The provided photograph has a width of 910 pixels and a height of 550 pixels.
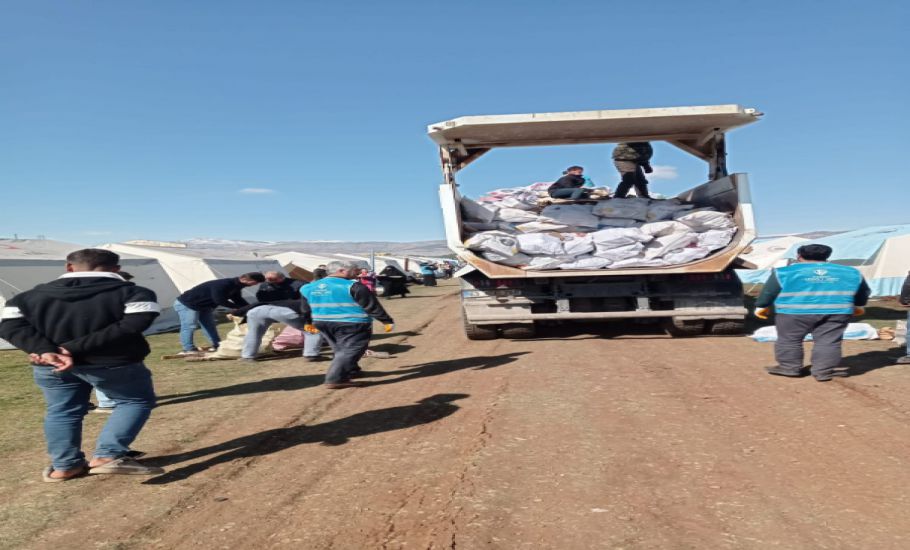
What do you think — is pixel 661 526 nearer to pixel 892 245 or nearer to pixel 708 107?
pixel 708 107

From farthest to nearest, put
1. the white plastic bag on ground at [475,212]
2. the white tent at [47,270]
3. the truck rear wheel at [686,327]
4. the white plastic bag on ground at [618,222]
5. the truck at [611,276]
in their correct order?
the white tent at [47,270]
the white plastic bag on ground at [475,212]
the white plastic bag on ground at [618,222]
the truck rear wheel at [686,327]
the truck at [611,276]

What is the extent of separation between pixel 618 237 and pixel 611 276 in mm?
557

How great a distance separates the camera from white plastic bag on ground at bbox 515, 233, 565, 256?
27.4 feet

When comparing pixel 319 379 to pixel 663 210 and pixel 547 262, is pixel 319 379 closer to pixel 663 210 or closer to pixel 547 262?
pixel 547 262

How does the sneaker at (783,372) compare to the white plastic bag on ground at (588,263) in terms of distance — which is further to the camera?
the white plastic bag on ground at (588,263)

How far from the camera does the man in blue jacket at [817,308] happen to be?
5.54 m

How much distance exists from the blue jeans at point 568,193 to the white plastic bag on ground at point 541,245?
1.70 meters

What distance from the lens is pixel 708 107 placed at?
8117 millimetres

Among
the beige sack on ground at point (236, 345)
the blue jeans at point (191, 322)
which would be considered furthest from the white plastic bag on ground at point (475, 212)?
the blue jeans at point (191, 322)

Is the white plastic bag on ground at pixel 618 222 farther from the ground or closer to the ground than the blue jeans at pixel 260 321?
farther from the ground

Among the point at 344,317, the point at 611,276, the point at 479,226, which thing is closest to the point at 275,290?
the point at 344,317

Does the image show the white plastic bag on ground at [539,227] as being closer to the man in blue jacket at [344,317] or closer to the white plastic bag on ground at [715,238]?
the white plastic bag on ground at [715,238]

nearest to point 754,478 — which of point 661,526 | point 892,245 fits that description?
point 661,526

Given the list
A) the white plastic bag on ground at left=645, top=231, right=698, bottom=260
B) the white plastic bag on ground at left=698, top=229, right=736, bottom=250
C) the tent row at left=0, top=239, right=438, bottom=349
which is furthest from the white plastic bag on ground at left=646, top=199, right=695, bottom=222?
the tent row at left=0, top=239, right=438, bottom=349
